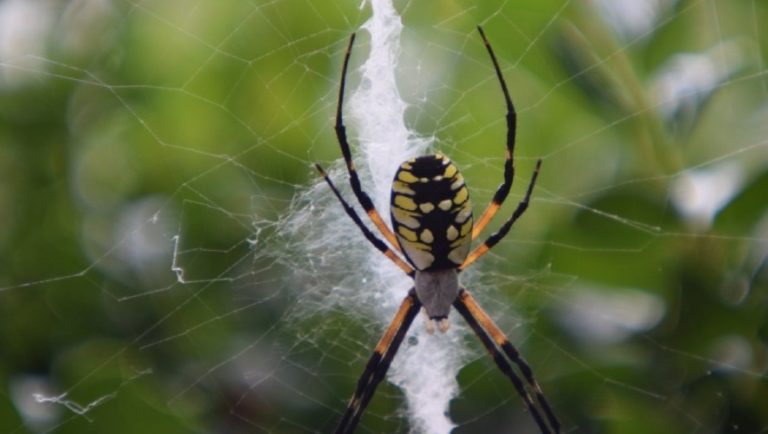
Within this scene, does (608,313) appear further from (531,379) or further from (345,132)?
(345,132)

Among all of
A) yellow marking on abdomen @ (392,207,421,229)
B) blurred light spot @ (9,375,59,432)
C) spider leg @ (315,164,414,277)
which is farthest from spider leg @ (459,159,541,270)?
blurred light spot @ (9,375,59,432)

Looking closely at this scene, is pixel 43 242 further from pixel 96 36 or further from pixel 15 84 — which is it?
pixel 96 36

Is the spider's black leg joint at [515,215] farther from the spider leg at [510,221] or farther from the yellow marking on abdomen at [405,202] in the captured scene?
the yellow marking on abdomen at [405,202]

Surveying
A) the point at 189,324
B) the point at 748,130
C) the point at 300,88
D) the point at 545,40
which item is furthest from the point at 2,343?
the point at 748,130

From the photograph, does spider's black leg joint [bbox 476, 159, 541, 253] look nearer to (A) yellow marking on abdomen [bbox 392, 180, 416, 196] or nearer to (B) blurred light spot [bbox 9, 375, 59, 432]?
(A) yellow marking on abdomen [bbox 392, 180, 416, 196]

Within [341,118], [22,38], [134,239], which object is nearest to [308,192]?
[341,118]

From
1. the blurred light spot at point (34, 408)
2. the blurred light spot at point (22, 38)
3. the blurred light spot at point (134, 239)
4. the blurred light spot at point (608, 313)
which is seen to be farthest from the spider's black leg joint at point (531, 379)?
the blurred light spot at point (22, 38)
